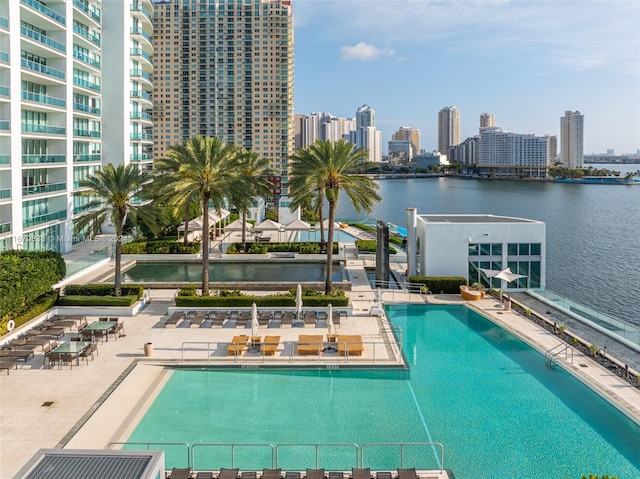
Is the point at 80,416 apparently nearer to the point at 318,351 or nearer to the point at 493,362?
the point at 318,351

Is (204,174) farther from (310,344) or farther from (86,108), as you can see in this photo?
(86,108)

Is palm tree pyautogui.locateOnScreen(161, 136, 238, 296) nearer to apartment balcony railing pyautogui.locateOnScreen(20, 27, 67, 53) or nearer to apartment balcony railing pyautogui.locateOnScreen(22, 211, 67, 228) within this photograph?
apartment balcony railing pyautogui.locateOnScreen(22, 211, 67, 228)

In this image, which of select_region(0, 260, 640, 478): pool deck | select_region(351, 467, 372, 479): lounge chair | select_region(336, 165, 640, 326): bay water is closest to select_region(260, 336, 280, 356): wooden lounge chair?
select_region(0, 260, 640, 478): pool deck

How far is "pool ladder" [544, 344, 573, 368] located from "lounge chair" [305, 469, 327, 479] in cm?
1164

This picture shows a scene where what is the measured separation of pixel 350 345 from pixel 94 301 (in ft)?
44.5

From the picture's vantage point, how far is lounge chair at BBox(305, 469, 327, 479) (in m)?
12.8

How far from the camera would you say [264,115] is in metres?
109

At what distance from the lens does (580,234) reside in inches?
2798

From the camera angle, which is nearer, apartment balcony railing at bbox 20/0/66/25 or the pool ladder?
the pool ladder

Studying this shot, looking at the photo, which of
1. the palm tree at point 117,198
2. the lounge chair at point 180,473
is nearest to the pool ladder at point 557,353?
the lounge chair at point 180,473

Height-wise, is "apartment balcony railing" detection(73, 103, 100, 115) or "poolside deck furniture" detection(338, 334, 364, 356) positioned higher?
"apartment balcony railing" detection(73, 103, 100, 115)

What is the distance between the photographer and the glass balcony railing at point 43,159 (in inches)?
1477

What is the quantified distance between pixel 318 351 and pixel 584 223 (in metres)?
73.9

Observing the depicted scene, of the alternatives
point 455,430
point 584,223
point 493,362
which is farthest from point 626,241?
point 455,430
